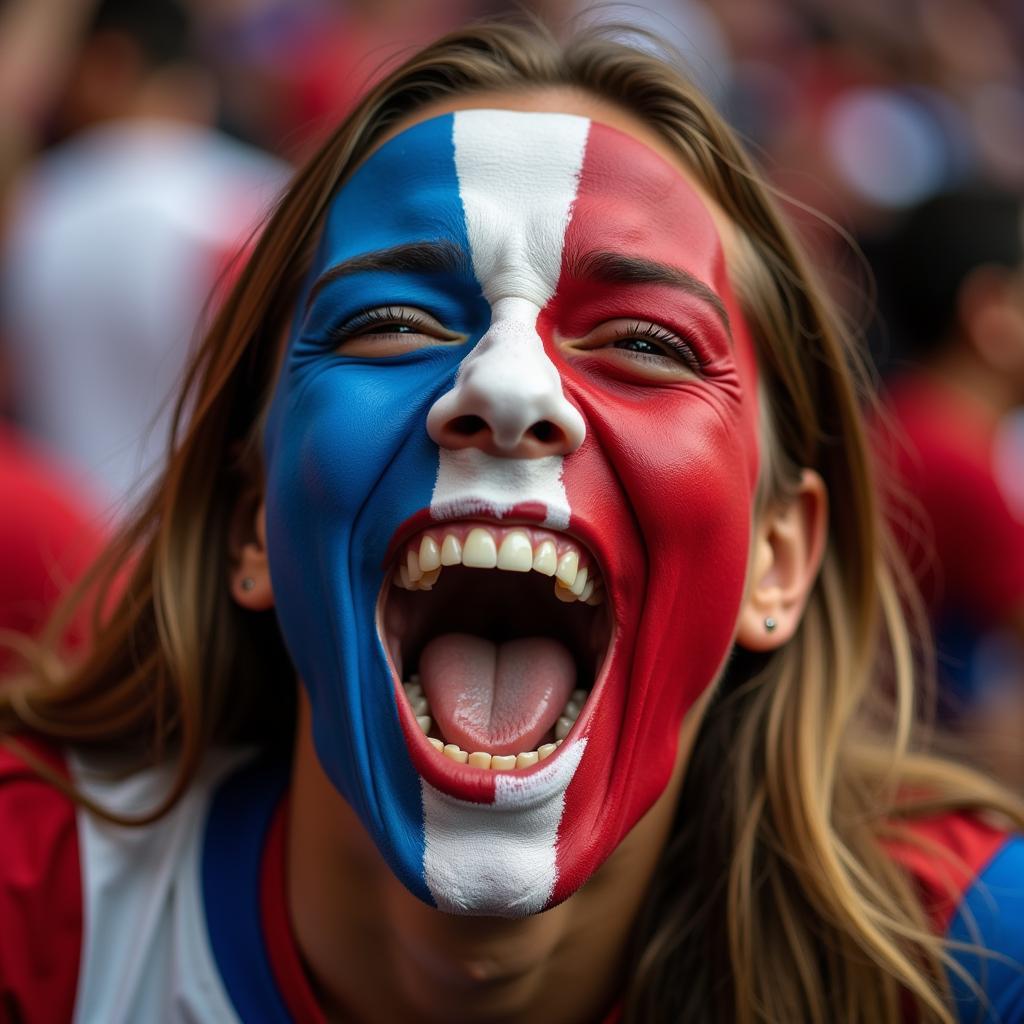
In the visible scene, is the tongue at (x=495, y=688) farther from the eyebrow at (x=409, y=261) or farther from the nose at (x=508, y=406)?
the eyebrow at (x=409, y=261)

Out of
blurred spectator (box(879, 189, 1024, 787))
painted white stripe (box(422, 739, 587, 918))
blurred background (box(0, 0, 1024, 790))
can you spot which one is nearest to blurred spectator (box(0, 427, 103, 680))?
blurred background (box(0, 0, 1024, 790))

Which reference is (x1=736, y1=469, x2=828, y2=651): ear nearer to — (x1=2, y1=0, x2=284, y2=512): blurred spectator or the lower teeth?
the lower teeth

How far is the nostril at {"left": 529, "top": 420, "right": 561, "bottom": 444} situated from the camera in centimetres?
175

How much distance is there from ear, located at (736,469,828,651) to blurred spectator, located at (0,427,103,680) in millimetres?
1422

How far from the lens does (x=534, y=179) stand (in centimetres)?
192

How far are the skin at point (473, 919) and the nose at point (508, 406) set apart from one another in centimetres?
44

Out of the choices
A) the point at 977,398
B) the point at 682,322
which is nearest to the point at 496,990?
the point at 682,322

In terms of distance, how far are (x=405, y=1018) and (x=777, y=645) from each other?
80 cm

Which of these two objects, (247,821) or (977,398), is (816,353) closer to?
(247,821)

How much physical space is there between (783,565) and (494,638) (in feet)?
1.56

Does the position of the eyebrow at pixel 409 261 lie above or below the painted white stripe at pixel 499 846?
above

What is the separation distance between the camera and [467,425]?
1.77m

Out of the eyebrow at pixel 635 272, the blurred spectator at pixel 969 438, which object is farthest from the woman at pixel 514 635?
the blurred spectator at pixel 969 438

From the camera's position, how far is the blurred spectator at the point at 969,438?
3.83m
